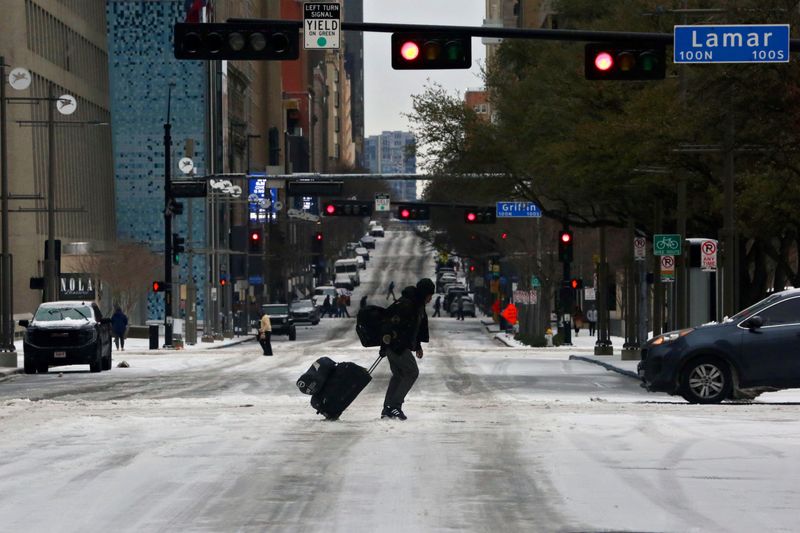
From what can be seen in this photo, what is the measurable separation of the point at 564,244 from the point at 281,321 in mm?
30574

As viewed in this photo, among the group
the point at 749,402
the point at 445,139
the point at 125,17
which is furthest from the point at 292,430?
the point at 125,17

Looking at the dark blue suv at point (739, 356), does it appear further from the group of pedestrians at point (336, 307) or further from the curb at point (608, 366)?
the group of pedestrians at point (336, 307)

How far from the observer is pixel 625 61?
23.6 meters

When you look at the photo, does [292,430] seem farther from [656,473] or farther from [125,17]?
[125,17]

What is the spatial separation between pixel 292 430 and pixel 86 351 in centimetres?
2391

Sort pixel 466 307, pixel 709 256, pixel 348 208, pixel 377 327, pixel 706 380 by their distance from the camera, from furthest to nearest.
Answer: pixel 466 307 < pixel 348 208 < pixel 709 256 < pixel 706 380 < pixel 377 327

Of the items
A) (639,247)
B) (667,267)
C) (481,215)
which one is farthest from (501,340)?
(667,267)

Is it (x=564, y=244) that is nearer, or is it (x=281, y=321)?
(x=564, y=244)

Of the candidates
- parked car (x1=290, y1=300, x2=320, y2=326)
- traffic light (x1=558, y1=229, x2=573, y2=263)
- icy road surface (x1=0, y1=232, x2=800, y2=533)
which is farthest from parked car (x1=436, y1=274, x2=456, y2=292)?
icy road surface (x1=0, y1=232, x2=800, y2=533)

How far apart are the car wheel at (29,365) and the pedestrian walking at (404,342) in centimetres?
2331

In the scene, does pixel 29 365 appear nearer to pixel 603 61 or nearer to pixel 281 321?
pixel 603 61

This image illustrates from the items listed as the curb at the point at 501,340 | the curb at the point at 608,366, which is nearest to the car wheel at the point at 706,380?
the curb at the point at 608,366

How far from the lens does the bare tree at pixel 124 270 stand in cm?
9700

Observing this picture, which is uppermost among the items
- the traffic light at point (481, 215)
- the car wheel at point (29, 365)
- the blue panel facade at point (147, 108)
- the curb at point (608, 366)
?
the blue panel facade at point (147, 108)
